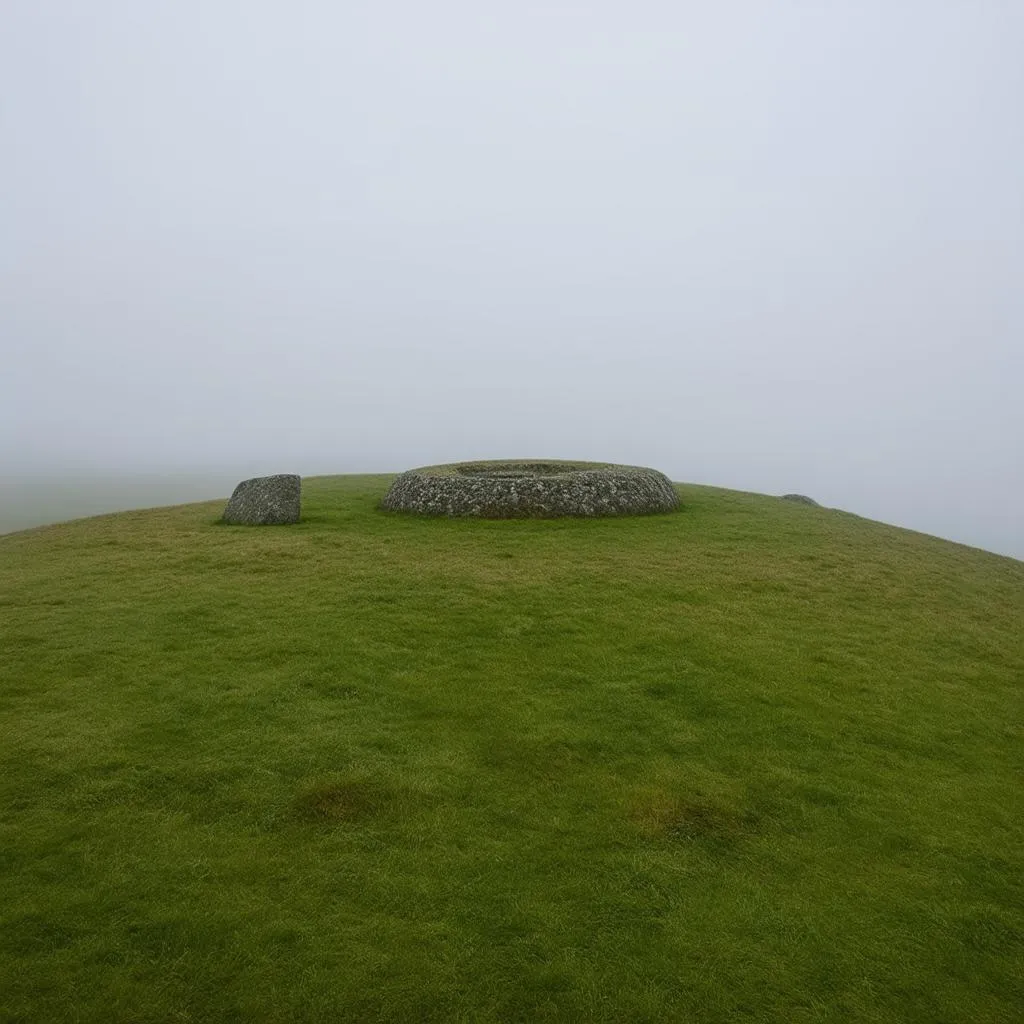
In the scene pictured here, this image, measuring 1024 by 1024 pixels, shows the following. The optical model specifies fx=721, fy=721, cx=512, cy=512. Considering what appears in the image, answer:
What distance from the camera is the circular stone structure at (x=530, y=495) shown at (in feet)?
54.2

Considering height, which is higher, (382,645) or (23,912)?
(382,645)

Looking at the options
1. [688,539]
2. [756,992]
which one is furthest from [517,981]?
[688,539]

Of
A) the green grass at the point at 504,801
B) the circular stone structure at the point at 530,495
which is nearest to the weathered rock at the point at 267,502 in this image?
the circular stone structure at the point at 530,495

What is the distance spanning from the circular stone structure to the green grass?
4.82 metres

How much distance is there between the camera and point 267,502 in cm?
1655

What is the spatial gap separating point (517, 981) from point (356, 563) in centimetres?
935

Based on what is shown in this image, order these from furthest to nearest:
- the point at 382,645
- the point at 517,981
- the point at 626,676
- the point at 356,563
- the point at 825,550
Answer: the point at 825,550
the point at 356,563
the point at 382,645
the point at 626,676
the point at 517,981

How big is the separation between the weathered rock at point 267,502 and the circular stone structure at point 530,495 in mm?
2336

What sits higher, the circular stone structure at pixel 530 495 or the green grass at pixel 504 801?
the circular stone structure at pixel 530 495

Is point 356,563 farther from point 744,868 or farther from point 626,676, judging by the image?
point 744,868

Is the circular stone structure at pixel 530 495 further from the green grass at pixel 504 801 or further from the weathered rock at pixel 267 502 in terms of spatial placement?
the green grass at pixel 504 801

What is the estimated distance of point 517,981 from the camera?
4.04 meters

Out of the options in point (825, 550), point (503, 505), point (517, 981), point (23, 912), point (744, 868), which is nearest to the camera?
point (517, 981)

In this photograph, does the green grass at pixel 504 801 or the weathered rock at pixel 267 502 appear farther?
the weathered rock at pixel 267 502
